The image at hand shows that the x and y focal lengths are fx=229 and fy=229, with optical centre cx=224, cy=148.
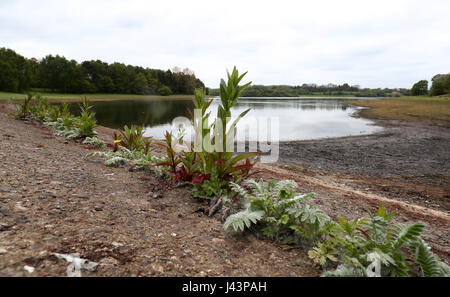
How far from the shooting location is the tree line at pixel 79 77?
58.1 m

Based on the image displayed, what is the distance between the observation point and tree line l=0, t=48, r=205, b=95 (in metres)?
58.1

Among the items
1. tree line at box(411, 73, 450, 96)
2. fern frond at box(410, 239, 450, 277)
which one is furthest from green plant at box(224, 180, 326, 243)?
tree line at box(411, 73, 450, 96)

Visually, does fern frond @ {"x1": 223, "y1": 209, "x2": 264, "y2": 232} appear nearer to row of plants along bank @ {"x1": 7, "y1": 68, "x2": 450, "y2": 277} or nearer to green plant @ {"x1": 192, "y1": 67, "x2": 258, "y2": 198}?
row of plants along bank @ {"x1": 7, "y1": 68, "x2": 450, "y2": 277}

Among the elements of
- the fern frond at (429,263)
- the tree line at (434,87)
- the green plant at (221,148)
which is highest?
the tree line at (434,87)

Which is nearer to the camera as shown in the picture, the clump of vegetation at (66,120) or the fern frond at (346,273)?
the fern frond at (346,273)

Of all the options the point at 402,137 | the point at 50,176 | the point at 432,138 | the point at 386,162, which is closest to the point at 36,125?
the point at 50,176

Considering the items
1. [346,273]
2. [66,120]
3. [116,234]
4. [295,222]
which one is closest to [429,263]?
[346,273]

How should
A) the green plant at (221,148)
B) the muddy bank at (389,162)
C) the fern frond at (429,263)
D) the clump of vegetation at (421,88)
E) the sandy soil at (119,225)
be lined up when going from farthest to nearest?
1. the clump of vegetation at (421,88)
2. the muddy bank at (389,162)
3. the green plant at (221,148)
4. the sandy soil at (119,225)
5. the fern frond at (429,263)

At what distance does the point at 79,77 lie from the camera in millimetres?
78000

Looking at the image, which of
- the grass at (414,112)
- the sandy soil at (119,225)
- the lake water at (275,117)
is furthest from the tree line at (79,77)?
the sandy soil at (119,225)

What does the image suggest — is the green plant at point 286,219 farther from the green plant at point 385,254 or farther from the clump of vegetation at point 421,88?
the clump of vegetation at point 421,88

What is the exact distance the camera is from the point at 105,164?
446cm
